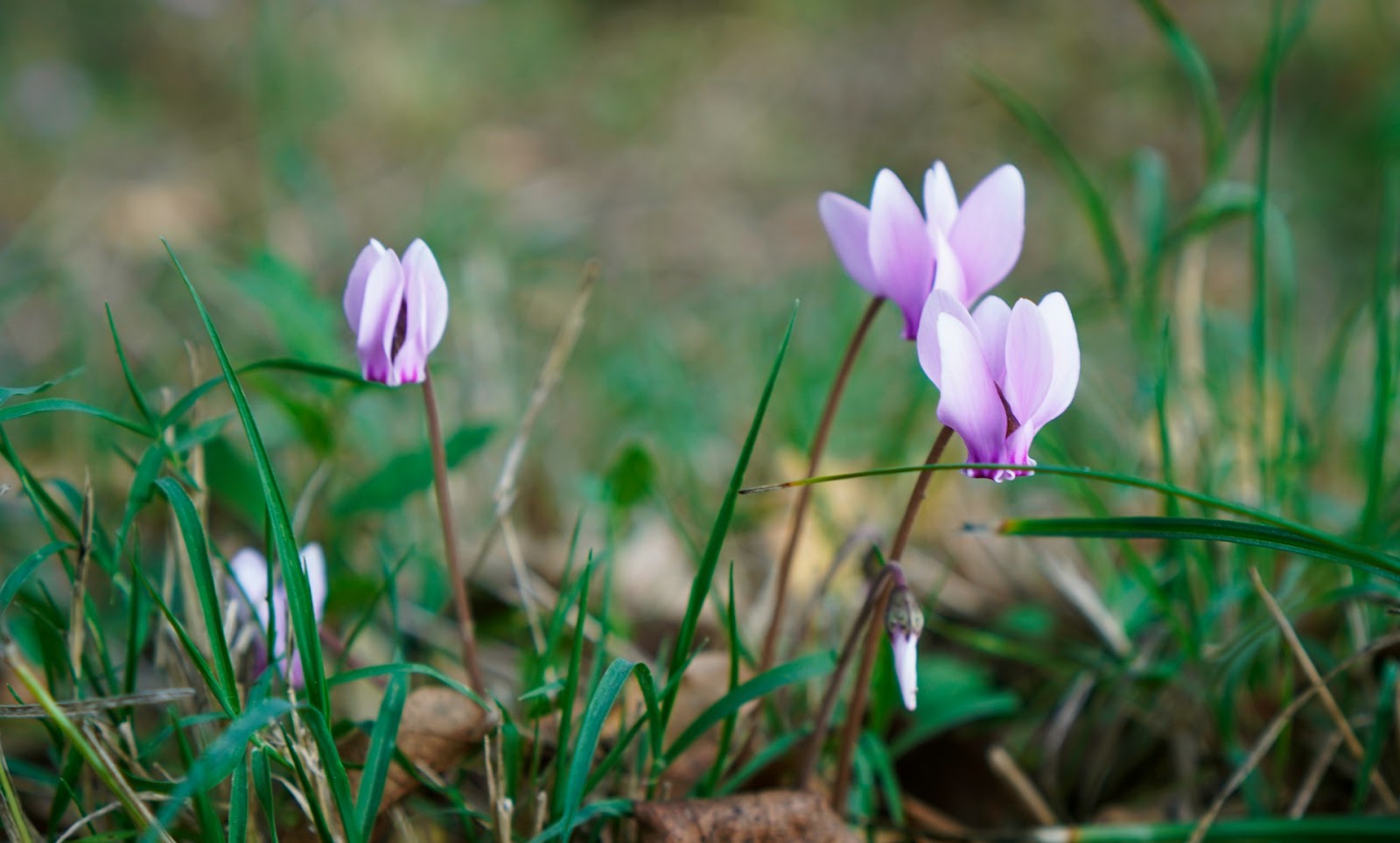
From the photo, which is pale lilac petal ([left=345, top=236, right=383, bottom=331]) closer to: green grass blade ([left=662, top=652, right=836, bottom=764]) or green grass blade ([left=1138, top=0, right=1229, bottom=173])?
green grass blade ([left=662, top=652, right=836, bottom=764])

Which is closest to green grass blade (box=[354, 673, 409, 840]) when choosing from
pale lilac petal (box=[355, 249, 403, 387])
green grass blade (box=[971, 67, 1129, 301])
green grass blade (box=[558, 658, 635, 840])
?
green grass blade (box=[558, 658, 635, 840])

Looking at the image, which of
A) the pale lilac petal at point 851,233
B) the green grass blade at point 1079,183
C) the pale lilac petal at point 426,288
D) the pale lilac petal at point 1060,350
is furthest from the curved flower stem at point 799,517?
→ the green grass blade at point 1079,183

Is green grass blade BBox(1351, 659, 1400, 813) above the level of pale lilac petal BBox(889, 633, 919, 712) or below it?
below

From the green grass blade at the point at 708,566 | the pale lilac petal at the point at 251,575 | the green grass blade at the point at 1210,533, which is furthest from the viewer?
the pale lilac petal at the point at 251,575

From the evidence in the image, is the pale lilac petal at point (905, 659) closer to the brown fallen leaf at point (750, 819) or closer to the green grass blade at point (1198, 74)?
the brown fallen leaf at point (750, 819)

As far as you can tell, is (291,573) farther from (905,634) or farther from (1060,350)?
(1060,350)

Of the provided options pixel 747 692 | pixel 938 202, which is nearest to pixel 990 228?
pixel 938 202
